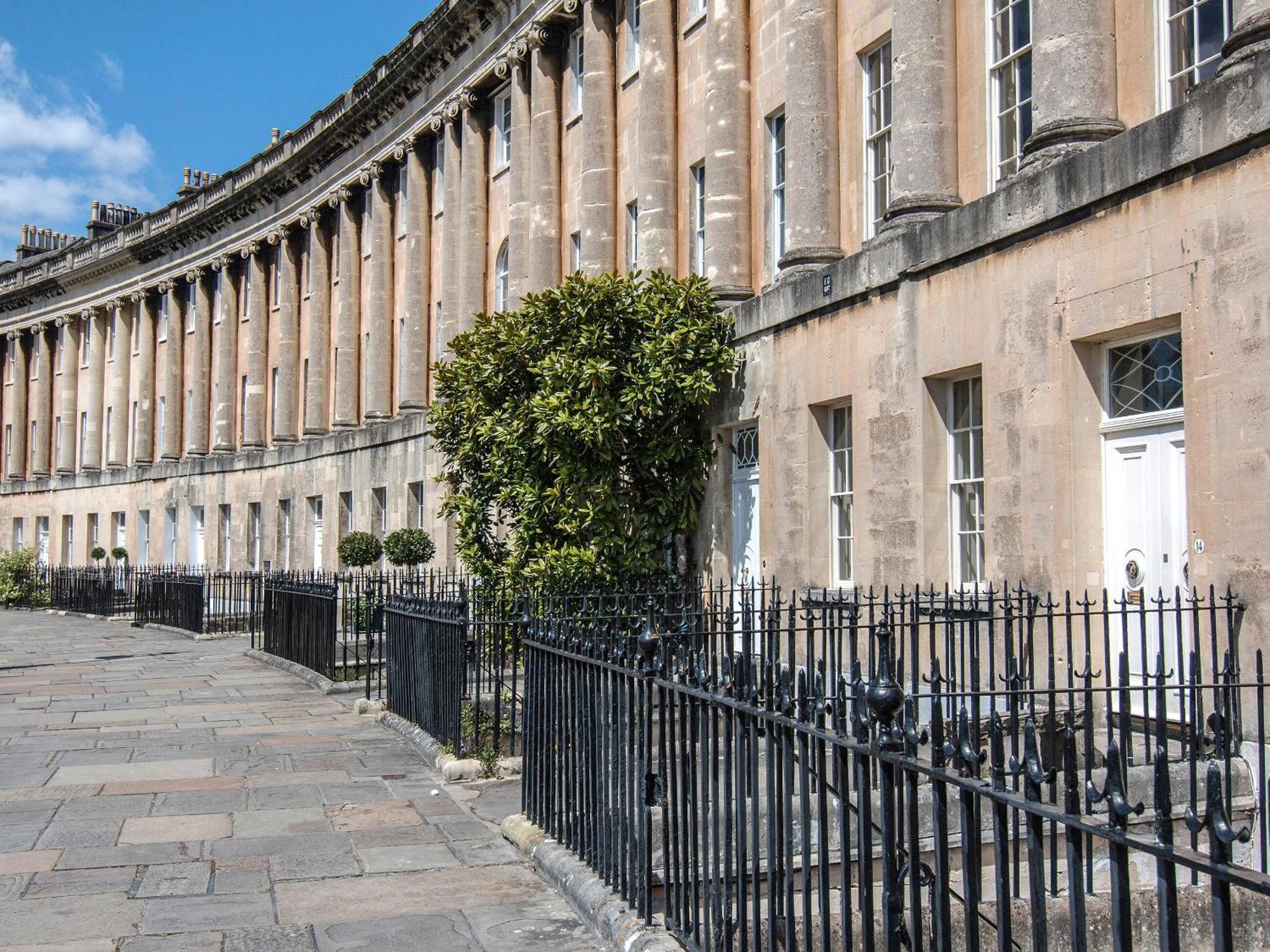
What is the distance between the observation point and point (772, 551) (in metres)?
15.0

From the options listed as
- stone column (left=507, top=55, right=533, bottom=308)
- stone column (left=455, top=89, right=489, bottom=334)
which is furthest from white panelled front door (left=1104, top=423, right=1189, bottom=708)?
stone column (left=455, top=89, right=489, bottom=334)

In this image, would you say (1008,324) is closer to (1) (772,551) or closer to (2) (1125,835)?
(1) (772,551)

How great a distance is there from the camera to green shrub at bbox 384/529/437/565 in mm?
24734

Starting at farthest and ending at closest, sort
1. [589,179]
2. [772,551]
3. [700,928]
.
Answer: [589,179], [772,551], [700,928]

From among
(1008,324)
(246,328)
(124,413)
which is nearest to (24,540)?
(124,413)

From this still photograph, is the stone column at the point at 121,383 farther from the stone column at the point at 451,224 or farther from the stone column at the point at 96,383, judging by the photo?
the stone column at the point at 451,224

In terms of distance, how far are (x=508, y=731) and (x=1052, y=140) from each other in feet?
21.5

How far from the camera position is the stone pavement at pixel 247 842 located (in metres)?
5.84

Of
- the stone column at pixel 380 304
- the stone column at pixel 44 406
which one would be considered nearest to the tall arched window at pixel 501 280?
the stone column at pixel 380 304

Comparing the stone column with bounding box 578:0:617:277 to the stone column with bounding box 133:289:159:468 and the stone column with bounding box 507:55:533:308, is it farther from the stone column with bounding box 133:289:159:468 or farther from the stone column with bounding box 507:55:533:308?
the stone column with bounding box 133:289:159:468

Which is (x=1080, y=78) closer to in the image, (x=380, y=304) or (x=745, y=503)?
(x=745, y=503)

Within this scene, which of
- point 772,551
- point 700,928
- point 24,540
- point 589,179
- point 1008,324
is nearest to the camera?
point 700,928

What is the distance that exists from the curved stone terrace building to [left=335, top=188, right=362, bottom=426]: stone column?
1719 millimetres

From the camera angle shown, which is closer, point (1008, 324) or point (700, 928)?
point (700, 928)
